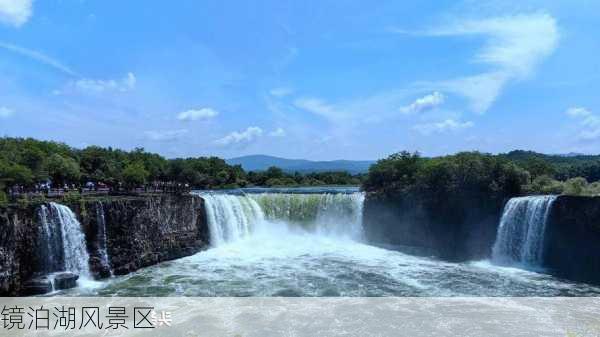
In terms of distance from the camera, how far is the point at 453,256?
79.7ft

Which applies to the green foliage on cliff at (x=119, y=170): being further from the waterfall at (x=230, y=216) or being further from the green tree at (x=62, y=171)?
the waterfall at (x=230, y=216)

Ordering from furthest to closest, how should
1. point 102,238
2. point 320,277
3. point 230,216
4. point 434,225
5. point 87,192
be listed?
point 230,216, point 434,225, point 87,192, point 102,238, point 320,277

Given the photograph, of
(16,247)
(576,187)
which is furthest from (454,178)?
(16,247)

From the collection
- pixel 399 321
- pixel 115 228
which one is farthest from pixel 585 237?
pixel 115 228

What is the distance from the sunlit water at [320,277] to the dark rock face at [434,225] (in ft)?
5.97

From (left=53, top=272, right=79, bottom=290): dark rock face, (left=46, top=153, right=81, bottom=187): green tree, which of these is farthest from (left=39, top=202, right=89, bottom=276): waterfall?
(left=46, top=153, right=81, bottom=187): green tree

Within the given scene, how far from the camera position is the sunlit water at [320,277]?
1662cm

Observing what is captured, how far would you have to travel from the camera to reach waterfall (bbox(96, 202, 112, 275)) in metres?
19.3

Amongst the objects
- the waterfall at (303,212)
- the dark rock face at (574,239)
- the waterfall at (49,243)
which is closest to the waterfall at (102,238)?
the waterfall at (49,243)

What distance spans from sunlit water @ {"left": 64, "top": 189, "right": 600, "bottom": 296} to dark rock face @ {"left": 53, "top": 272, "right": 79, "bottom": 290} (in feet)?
1.63

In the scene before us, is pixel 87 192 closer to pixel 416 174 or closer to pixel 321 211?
pixel 321 211

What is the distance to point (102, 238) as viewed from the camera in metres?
19.6

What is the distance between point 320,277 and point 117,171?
101 feet

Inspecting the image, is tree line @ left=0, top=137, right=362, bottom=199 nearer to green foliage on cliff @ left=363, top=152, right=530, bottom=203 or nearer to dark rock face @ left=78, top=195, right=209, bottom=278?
dark rock face @ left=78, top=195, right=209, bottom=278
